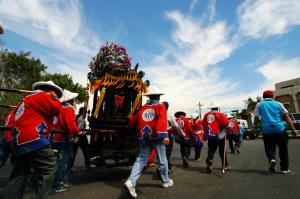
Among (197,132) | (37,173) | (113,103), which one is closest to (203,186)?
(37,173)

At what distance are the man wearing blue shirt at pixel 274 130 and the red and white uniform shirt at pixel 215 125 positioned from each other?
1.09 meters

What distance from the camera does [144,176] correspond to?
6965mm

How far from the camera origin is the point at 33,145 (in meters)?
3.67

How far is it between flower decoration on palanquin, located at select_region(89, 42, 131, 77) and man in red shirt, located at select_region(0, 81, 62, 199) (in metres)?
3.52

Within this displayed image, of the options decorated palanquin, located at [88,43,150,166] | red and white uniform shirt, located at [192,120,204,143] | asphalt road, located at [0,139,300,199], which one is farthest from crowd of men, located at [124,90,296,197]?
red and white uniform shirt, located at [192,120,204,143]

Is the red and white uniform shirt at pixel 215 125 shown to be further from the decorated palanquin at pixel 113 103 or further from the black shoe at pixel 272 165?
the decorated palanquin at pixel 113 103

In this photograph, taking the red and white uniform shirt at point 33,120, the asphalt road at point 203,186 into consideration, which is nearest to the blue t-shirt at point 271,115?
the asphalt road at point 203,186

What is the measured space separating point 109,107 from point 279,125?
13.7 feet

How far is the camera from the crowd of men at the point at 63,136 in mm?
3732

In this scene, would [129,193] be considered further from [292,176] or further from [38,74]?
[38,74]

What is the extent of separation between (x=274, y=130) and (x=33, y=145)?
5194 millimetres

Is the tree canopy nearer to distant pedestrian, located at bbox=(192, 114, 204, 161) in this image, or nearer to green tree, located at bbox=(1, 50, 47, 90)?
green tree, located at bbox=(1, 50, 47, 90)

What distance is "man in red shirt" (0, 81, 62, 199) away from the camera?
3678mm

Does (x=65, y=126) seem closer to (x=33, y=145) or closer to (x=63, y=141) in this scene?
(x=63, y=141)
